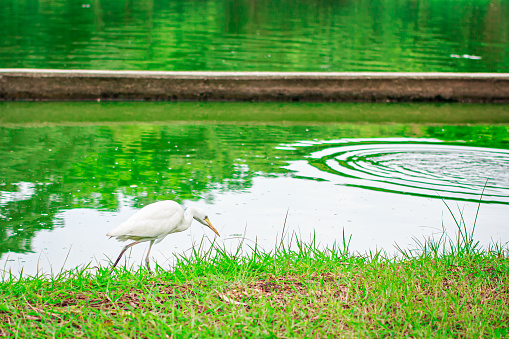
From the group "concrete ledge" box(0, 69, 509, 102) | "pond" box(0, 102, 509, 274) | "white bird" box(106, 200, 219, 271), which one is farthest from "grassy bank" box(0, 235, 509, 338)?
"concrete ledge" box(0, 69, 509, 102)

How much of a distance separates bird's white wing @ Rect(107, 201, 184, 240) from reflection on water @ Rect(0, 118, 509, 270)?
61 centimetres

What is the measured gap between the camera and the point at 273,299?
403cm

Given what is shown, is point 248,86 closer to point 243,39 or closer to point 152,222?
point 152,222

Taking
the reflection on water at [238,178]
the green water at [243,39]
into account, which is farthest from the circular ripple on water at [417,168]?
the green water at [243,39]

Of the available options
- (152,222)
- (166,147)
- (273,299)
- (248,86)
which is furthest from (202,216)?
(248,86)

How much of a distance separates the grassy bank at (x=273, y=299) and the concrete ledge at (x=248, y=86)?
7.02 meters

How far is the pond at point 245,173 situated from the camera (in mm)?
5551

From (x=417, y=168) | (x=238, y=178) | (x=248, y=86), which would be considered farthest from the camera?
(x=248, y=86)

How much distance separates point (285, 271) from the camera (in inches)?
Result: 175

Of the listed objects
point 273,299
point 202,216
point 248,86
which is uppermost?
point 248,86

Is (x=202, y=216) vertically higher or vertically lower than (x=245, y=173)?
higher

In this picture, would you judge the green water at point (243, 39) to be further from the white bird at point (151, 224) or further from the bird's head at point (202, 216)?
the white bird at point (151, 224)

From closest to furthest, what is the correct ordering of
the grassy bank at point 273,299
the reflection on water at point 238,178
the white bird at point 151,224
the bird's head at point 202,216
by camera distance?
the grassy bank at point 273,299 → the white bird at point 151,224 → the bird's head at point 202,216 → the reflection on water at point 238,178

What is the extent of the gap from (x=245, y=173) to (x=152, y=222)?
2984 millimetres
